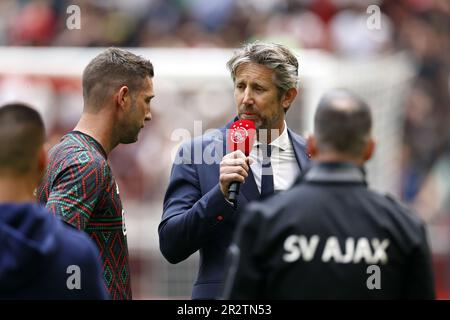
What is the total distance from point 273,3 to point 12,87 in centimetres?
411

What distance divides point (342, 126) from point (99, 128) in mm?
1641

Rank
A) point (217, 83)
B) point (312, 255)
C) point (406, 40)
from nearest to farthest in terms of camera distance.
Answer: point (312, 255) < point (217, 83) < point (406, 40)

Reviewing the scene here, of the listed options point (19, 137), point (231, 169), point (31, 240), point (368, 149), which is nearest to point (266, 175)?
point (231, 169)

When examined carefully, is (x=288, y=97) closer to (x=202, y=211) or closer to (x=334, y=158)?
(x=202, y=211)

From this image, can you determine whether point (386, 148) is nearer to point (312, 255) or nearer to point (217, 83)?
point (217, 83)

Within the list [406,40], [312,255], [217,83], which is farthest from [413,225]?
[406,40]

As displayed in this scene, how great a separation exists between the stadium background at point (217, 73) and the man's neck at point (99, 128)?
17.5 ft

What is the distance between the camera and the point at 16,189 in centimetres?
380

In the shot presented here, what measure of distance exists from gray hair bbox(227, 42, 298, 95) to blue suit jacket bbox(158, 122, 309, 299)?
0.31m

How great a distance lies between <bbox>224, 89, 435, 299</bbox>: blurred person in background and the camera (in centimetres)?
375

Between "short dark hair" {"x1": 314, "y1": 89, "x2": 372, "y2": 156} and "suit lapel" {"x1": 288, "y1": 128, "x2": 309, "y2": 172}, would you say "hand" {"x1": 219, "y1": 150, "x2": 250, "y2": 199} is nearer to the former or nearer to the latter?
"suit lapel" {"x1": 288, "y1": 128, "x2": 309, "y2": 172}

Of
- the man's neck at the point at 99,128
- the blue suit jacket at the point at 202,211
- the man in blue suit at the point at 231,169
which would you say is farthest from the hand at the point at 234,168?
the man's neck at the point at 99,128

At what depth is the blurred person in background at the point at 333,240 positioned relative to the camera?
3746mm
